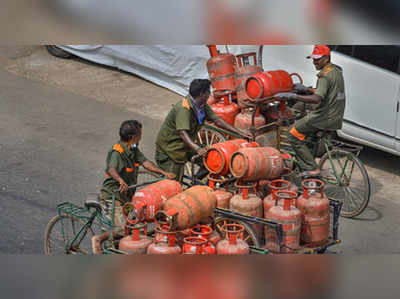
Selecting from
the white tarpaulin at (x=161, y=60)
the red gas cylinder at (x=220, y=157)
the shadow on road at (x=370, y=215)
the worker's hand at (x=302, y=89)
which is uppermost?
the white tarpaulin at (x=161, y=60)

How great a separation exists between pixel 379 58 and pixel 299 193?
11.6 ft

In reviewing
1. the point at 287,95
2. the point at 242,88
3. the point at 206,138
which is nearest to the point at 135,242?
the point at 287,95

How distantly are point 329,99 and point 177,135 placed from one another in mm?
1967

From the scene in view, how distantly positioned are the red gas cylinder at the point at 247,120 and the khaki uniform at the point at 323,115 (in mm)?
458

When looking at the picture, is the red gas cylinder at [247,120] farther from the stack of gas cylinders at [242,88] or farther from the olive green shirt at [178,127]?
the olive green shirt at [178,127]

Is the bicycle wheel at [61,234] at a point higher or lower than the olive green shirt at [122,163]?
lower

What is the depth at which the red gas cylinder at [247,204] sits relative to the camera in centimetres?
551

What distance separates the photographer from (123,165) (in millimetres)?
5777

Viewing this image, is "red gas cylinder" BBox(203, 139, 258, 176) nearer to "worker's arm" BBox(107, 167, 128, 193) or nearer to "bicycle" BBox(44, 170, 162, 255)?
"bicycle" BBox(44, 170, 162, 255)

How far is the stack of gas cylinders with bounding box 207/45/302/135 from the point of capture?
24.2 ft

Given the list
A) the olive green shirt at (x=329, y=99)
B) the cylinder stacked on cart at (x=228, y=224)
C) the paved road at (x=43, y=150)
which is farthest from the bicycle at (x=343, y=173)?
the paved road at (x=43, y=150)
